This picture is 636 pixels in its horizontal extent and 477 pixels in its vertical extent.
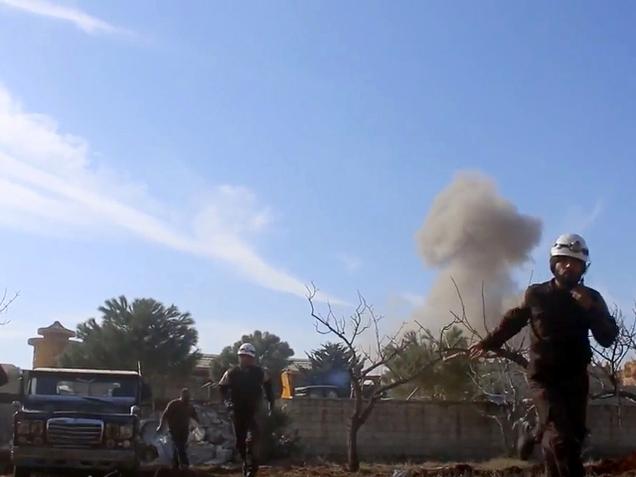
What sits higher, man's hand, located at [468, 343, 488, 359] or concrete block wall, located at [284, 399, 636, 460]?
concrete block wall, located at [284, 399, 636, 460]

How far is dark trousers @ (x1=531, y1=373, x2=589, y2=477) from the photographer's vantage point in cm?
592

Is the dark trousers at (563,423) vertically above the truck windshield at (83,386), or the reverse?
the truck windshield at (83,386)

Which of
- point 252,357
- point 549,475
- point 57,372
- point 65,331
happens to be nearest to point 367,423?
point 57,372

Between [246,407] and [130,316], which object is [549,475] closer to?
[246,407]

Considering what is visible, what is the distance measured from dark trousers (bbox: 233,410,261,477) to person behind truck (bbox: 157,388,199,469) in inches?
240

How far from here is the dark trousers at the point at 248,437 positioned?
12.1 metres

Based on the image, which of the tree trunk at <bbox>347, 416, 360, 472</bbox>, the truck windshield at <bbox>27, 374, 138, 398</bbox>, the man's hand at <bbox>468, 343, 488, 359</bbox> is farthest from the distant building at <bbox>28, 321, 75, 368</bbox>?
the man's hand at <bbox>468, 343, 488, 359</bbox>

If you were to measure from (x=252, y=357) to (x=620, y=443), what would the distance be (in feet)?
61.8

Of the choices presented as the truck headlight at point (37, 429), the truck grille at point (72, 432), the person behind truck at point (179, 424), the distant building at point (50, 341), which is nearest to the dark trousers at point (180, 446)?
the person behind truck at point (179, 424)

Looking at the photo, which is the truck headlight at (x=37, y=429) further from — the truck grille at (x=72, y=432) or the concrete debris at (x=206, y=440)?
the concrete debris at (x=206, y=440)

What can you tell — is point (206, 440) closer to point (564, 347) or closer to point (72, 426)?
point (72, 426)

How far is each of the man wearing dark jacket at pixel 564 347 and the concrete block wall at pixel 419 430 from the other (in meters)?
19.9

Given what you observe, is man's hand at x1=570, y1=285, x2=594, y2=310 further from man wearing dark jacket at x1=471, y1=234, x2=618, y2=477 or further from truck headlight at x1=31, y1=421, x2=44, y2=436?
truck headlight at x1=31, y1=421, x2=44, y2=436

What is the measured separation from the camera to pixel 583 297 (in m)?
5.95
